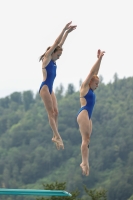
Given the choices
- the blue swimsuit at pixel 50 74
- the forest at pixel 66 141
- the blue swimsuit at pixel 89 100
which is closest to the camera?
the blue swimsuit at pixel 89 100

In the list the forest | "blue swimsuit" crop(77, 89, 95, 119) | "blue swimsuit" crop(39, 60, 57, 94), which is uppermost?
the forest

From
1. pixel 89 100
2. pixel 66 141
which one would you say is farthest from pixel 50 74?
pixel 66 141

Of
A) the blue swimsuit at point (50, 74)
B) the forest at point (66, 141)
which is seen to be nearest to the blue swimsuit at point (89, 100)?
the blue swimsuit at point (50, 74)

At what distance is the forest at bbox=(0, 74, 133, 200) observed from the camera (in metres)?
150

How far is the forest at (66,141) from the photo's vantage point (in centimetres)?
15000

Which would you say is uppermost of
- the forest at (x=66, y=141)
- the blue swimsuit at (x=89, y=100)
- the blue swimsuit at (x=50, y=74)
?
the forest at (x=66, y=141)

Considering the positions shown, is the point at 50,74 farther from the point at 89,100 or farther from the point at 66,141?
the point at 66,141

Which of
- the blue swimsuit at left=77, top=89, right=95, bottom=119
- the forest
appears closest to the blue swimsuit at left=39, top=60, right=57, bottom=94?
the blue swimsuit at left=77, top=89, right=95, bottom=119

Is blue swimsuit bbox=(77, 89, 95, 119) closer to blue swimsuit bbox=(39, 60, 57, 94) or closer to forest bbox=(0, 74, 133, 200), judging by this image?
blue swimsuit bbox=(39, 60, 57, 94)

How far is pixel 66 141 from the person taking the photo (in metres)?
162

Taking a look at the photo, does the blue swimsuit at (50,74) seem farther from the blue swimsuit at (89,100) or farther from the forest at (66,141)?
the forest at (66,141)

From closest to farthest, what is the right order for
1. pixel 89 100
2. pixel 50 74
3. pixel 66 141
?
pixel 89 100 < pixel 50 74 < pixel 66 141

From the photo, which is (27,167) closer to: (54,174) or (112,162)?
(54,174)

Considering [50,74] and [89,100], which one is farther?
[50,74]
